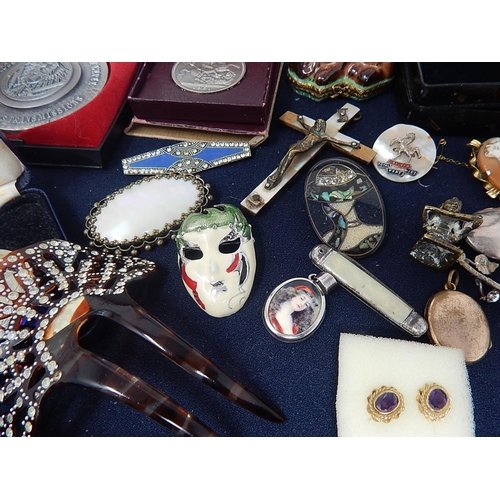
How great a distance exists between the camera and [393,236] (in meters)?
1.48

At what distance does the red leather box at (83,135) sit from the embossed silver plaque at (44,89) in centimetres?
3

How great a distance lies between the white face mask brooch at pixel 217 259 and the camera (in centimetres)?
128

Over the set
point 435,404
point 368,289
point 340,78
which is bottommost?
point 435,404

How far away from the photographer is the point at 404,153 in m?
1.59

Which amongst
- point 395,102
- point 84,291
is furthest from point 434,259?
point 84,291

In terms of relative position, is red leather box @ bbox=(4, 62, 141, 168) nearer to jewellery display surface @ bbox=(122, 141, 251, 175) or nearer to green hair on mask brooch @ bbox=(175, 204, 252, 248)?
jewellery display surface @ bbox=(122, 141, 251, 175)

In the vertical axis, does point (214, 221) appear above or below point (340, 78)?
below

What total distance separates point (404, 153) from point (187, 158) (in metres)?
0.80

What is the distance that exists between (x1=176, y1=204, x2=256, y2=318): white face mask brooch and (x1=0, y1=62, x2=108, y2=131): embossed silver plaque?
73 cm

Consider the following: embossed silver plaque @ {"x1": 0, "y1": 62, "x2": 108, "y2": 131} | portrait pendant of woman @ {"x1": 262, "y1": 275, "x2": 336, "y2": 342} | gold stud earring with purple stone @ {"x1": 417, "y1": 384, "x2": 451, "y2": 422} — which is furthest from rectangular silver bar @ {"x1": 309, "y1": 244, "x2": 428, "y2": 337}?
embossed silver plaque @ {"x1": 0, "y1": 62, "x2": 108, "y2": 131}

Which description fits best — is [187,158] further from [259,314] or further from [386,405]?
[386,405]

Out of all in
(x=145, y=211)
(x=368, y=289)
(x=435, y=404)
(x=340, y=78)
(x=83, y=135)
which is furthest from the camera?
(x=340, y=78)

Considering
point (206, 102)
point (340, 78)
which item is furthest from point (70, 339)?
point (340, 78)

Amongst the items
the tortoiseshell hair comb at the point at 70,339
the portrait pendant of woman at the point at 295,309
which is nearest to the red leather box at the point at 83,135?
the tortoiseshell hair comb at the point at 70,339
